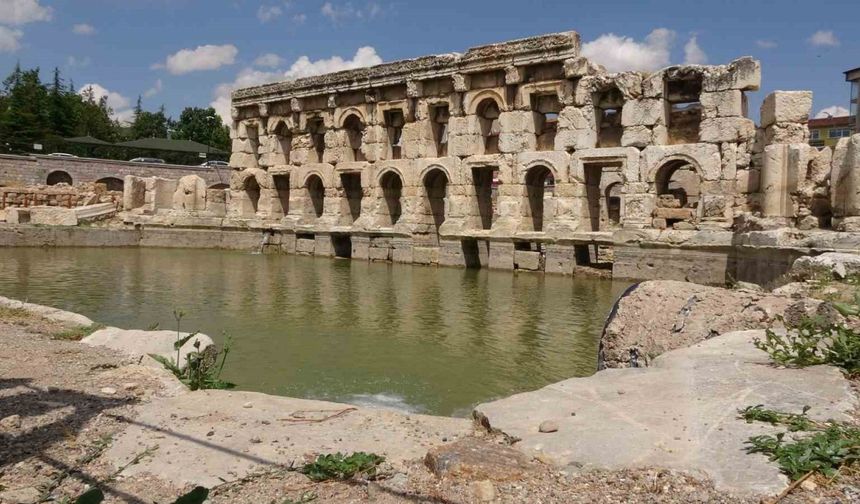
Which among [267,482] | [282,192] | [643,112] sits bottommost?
[267,482]

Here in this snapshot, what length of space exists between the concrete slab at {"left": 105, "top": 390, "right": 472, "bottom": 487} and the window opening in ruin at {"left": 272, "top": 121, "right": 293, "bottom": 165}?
21.5 metres

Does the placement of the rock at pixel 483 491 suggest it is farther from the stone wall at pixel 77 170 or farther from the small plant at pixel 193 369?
the stone wall at pixel 77 170

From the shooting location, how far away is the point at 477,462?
3.18m

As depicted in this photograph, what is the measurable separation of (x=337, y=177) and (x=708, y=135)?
12316 mm

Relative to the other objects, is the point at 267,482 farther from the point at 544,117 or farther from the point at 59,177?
the point at 59,177

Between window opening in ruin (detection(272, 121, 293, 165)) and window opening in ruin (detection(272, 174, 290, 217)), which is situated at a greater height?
window opening in ruin (detection(272, 121, 293, 165))

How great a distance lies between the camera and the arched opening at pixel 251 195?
2555cm

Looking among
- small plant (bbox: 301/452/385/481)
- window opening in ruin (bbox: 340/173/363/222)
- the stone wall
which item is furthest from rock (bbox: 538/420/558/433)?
the stone wall

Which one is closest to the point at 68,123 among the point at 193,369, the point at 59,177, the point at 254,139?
the point at 59,177

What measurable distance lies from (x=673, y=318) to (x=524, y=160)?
506 inches

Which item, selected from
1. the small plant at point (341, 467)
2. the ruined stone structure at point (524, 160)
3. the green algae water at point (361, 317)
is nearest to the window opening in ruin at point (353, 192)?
the ruined stone structure at point (524, 160)

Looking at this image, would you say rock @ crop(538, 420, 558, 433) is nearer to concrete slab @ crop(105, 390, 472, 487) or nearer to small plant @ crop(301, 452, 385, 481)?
concrete slab @ crop(105, 390, 472, 487)

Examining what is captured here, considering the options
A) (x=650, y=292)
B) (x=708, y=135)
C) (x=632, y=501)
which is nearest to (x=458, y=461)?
(x=632, y=501)

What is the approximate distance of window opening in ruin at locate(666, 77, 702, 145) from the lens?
1627 centimetres
